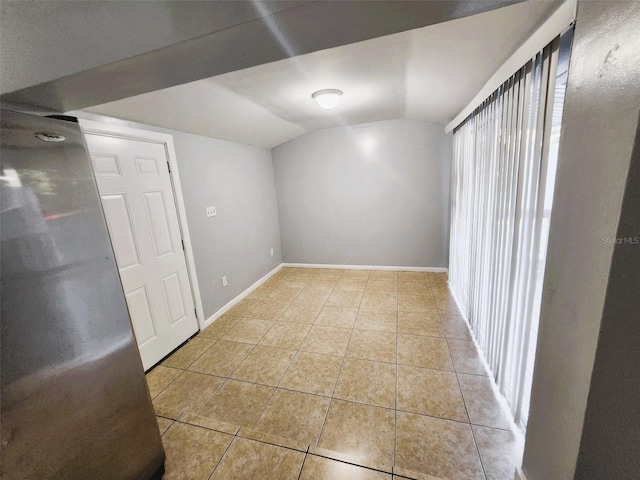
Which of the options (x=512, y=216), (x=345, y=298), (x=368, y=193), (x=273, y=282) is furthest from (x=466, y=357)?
(x=273, y=282)

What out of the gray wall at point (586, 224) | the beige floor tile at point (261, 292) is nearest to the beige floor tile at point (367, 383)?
the gray wall at point (586, 224)

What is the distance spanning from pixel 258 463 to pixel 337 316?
163 centimetres

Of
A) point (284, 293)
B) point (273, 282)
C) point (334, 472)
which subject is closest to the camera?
point (334, 472)

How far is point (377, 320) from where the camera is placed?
272 centimetres

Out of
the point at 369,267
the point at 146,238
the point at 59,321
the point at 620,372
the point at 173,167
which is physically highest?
the point at 173,167

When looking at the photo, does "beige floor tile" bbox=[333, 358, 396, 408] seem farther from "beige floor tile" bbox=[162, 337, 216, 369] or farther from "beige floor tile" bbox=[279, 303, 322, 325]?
"beige floor tile" bbox=[162, 337, 216, 369]

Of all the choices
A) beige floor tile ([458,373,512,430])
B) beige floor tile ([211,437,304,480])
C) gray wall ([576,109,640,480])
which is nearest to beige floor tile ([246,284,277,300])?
beige floor tile ([211,437,304,480])

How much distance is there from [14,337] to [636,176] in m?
1.89

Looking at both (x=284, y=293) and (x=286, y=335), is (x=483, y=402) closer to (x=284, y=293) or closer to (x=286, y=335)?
(x=286, y=335)

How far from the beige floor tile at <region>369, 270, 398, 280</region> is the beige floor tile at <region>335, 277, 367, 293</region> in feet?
0.55

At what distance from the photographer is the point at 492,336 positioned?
1.85 metres

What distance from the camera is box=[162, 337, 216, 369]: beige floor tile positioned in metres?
2.25

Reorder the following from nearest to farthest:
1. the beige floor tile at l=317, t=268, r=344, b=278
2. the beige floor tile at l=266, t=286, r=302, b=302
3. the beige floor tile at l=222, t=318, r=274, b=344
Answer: the beige floor tile at l=222, t=318, r=274, b=344 → the beige floor tile at l=266, t=286, r=302, b=302 → the beige floor tile at l=317, t=268, r=344, b=278

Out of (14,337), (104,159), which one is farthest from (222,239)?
(14,337)
